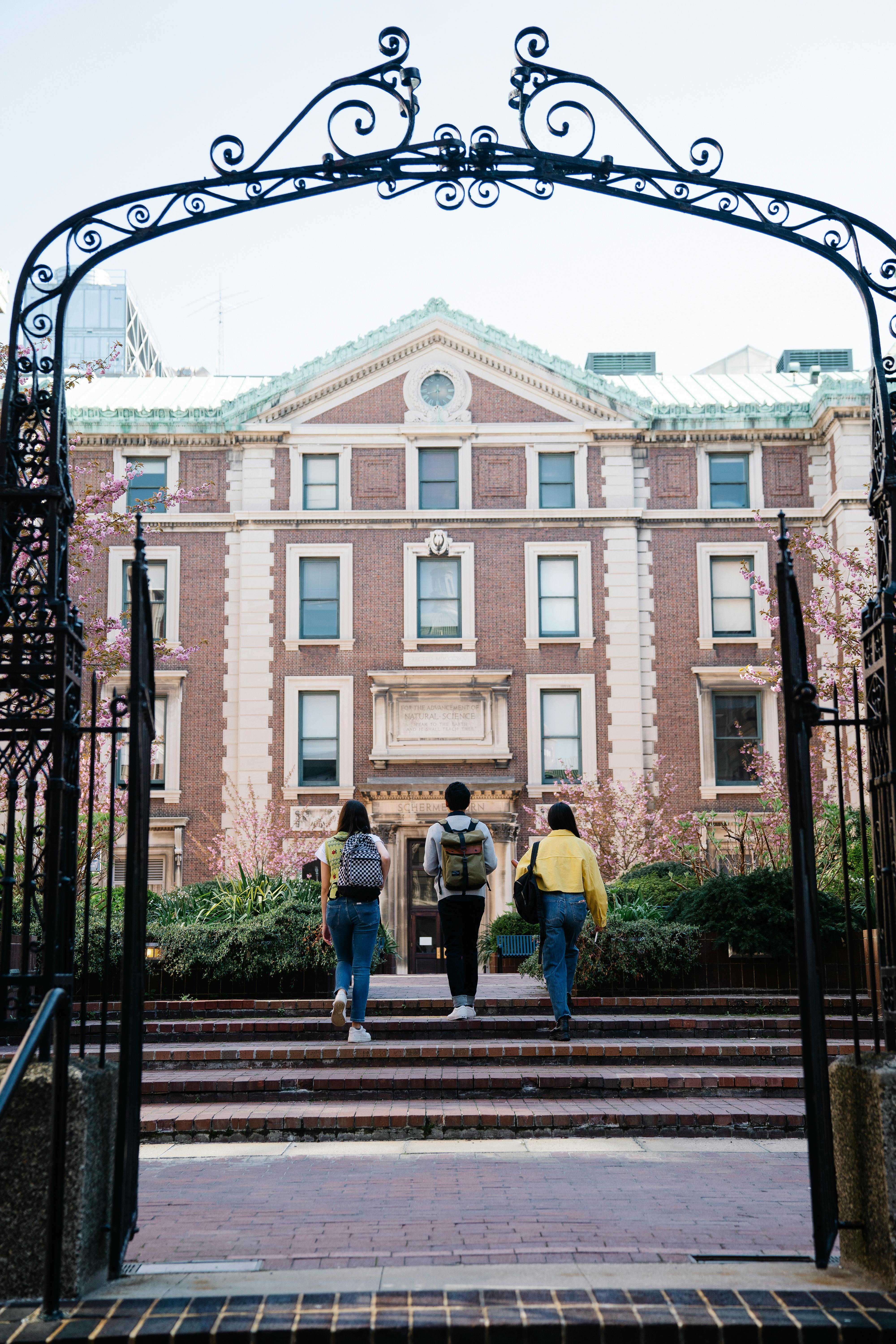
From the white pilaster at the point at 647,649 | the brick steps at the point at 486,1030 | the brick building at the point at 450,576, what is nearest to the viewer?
the brick steps at the point at 486,1030

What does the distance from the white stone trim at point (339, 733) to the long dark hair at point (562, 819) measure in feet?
57.9

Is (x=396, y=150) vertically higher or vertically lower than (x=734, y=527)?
lower

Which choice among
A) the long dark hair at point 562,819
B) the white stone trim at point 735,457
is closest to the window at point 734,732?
the white stone trim at point 735,457

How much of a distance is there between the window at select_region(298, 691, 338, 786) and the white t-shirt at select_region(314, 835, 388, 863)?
18.0 meters

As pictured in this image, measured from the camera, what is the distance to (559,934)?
952 cm

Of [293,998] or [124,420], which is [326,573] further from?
[293,998]

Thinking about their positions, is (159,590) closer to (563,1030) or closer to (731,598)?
(731,598)

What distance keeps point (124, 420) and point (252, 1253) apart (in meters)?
26.7

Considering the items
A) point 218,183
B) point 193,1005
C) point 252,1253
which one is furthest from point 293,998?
point 218,183

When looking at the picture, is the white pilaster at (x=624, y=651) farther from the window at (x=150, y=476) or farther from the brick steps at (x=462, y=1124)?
the brick steps at (x=462, y=1124)

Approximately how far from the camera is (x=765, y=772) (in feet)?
84.2

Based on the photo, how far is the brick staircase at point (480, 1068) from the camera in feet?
24.8

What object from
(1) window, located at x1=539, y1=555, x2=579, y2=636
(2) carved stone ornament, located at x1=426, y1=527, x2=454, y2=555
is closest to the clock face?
(2) carved stone ornament, located at x1=426, y1=527, x2=454, y2=555

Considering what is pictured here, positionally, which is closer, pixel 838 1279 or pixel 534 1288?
pixel 534 1288
